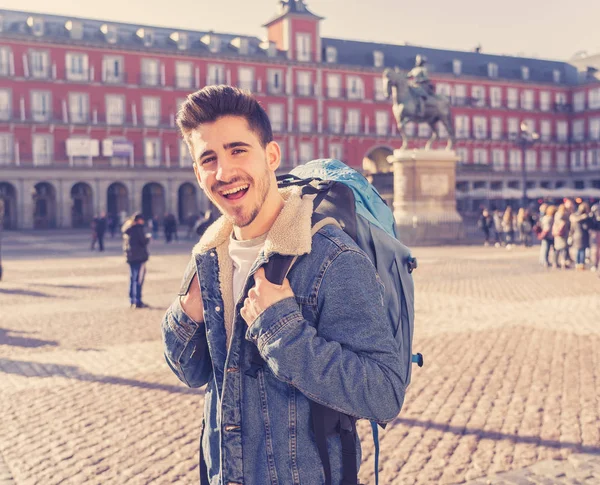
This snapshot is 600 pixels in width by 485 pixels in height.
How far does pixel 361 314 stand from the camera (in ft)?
5.80

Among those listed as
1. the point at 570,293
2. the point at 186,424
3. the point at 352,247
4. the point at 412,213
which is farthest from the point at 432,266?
the point at 352,247

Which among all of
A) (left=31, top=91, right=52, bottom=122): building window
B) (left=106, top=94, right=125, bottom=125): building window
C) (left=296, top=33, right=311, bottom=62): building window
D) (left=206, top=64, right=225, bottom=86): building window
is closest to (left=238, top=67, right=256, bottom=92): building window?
(left=206, top=64, right=225, bottom=86): building window

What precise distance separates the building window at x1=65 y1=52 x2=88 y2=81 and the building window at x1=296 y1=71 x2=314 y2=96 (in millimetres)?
14859

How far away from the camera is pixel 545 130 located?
59625mm

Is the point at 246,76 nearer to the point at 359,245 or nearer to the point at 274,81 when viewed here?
the point at 274,81

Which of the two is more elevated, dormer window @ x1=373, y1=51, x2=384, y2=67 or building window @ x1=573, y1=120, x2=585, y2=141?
dormer window @ x1=373, y1=51, x2=384, y2=67

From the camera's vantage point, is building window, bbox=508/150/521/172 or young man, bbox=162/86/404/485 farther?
building window, bbox=508/150/521/172

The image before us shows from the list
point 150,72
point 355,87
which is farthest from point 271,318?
point 355,87

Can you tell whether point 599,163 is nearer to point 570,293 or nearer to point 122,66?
point 122,66

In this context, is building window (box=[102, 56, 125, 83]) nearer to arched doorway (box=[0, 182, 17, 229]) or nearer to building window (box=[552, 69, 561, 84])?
arched doorway (box=[0, 182, 17, 229])

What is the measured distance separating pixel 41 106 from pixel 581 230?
36.2 meters

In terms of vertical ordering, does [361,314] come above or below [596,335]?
above

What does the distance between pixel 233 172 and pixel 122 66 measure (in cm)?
4560

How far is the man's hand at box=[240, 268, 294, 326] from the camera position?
175 cm
